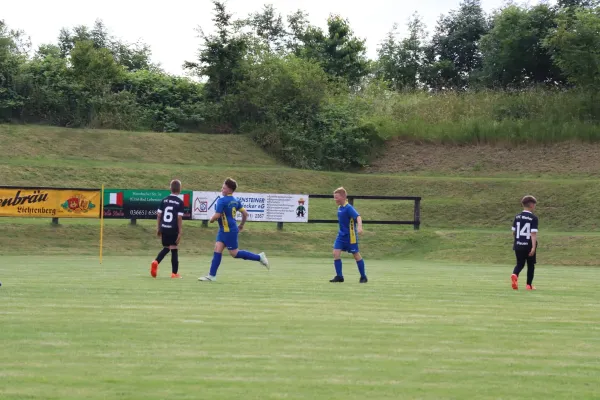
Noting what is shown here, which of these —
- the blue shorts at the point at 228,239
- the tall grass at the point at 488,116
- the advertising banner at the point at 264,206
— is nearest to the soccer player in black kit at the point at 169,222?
the blue shorts at the point at 228,239

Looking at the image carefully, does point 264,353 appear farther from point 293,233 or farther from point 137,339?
point 293,233

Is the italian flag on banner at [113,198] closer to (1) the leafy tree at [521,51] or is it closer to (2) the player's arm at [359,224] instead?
(2) the player's arm at [359,224]

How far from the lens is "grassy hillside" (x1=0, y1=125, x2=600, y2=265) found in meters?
35.2

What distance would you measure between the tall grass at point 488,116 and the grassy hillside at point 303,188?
1570mm

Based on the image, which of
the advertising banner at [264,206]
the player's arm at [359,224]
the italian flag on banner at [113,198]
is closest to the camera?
the player's arm at [359,224]

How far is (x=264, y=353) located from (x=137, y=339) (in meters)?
1.62

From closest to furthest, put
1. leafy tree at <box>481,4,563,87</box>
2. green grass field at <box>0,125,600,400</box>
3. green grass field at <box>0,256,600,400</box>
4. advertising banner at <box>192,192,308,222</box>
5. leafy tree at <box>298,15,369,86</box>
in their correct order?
green grass field at <box>0,256,600,400</box>, green grass field at <box>0,125,600,400</box>, advertising banner at <box>192,192,308,222</box>, leafy tree at <box>481,4,563,87</box>, leafy tree at <box>298,15,369,86</box>

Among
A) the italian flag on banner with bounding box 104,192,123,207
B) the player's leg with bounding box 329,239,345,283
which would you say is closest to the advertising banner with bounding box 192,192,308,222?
the italian flag on banner with bounding box 104,192,123,207

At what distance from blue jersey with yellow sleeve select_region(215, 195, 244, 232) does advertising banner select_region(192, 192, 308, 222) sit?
58.6 feet

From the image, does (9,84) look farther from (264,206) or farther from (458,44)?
(458,44)

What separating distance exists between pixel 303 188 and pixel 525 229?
90.0ft

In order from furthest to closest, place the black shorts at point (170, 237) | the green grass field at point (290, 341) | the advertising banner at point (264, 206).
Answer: the advertising banner at point (264, 206) < the black shorts at point (170, 237) < the green grass field at point (290, 341)

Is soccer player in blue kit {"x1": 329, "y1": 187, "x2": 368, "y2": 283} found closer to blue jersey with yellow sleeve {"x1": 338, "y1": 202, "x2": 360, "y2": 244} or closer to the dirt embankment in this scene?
blue jersey with yellow sleeve {"x1": 338, "y1": 202, "x2": 360, "y2": 244}

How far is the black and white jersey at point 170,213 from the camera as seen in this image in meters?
20.3
